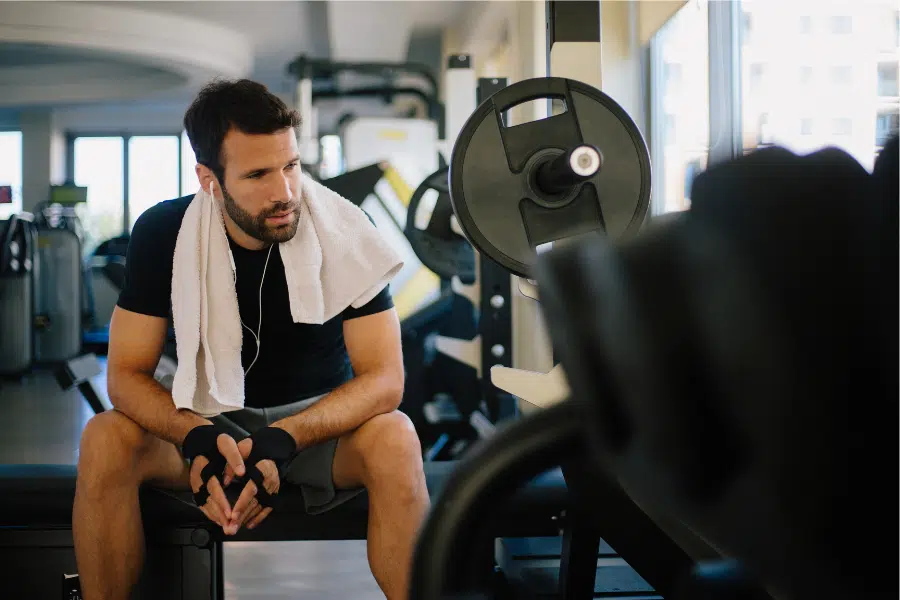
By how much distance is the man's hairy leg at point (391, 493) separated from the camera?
130cm

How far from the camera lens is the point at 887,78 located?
5.23 feet

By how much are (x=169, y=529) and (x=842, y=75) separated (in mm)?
1632

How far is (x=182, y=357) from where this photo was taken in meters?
1.51

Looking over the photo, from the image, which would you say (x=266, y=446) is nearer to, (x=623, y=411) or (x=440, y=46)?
(x=623, y=411)

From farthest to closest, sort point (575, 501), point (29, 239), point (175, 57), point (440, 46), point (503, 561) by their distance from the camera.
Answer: point (440, 46) < point (175, 57) < point (29, 239) < point (503, 561) < point (575, 501)

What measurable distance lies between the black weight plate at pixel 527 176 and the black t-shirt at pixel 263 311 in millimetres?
Answer: 302

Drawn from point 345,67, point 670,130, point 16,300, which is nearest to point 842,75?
point 670,130

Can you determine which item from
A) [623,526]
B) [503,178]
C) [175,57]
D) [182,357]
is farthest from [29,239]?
[623,526]

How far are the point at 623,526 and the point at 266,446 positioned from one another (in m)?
0.59


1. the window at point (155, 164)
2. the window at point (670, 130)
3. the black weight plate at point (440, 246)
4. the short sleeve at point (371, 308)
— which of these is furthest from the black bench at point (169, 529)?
the window at point (155, 164)

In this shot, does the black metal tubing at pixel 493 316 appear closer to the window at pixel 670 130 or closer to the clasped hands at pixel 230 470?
the window at pixel 670 130

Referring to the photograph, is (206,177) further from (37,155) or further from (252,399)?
(37,155)

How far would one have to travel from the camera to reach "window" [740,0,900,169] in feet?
5.22

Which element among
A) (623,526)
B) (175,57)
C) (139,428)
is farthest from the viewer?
(175,57)
